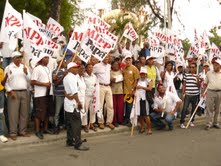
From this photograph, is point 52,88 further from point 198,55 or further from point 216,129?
point 198,55

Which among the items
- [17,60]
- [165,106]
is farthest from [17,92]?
[165,106]

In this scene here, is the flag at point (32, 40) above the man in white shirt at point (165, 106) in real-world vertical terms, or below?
above

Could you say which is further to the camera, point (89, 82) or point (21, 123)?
point (89, 82)

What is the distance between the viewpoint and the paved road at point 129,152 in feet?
24.5

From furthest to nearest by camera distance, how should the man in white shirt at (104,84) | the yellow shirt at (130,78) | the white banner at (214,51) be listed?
1. the white banner at (214,51)
2. the yellow shirt at (130,78)
3. the man in white shirt at (104,84)

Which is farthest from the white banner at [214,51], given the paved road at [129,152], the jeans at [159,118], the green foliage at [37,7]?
the green foliage at [37,7]

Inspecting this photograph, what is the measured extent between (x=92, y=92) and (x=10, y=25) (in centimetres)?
252

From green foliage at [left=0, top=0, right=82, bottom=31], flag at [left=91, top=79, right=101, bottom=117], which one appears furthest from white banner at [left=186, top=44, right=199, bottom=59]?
green foliage at [left=0, top=0, right=82, bottom=31]

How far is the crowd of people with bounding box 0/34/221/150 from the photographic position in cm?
870

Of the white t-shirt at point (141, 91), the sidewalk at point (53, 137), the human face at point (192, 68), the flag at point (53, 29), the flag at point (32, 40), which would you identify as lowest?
the sidewalk at point (53, 137)

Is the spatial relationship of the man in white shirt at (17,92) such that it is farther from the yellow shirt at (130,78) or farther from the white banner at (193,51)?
the white banner at (193,51)

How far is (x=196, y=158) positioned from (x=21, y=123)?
390 centimetres

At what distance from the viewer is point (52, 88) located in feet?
30.6

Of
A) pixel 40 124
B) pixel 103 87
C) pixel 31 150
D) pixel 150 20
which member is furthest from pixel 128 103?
pixel 150 20
